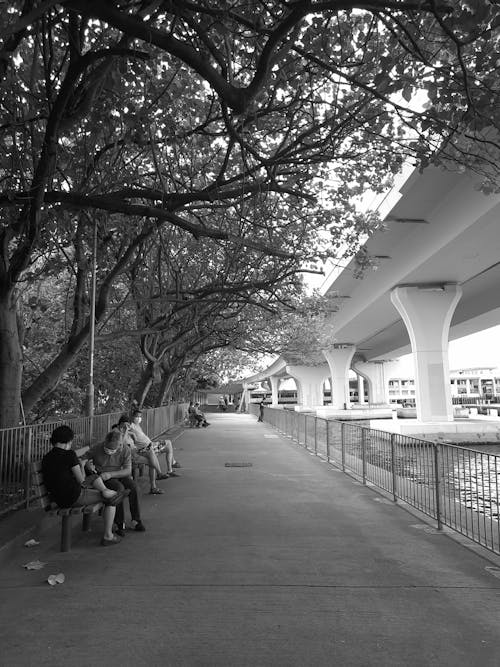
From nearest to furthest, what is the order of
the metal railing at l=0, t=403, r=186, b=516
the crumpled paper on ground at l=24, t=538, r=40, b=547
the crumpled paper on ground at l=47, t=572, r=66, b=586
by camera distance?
the crumpled paper on ground at l=47, t=572, r=66, b=586 → the crumpled paper on ground at l=24, t=538, r=40, b=547 → the metal railing at l=0, t=403, r=186, b=516

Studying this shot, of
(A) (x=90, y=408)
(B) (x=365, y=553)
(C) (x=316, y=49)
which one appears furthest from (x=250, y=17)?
(A) (x=90, y=408)

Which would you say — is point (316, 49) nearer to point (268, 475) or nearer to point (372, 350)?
point (268, 475)

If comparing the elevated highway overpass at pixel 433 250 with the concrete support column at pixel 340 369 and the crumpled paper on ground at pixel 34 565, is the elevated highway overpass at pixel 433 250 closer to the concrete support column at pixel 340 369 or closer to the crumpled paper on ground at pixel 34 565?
the crumpled paper on ground at pixel 34 565

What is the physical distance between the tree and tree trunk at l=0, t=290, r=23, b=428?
0.07 ft

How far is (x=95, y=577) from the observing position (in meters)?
4.88

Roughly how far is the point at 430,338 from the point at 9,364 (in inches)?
789

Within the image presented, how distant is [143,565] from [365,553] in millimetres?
2347

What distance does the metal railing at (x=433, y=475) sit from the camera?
602 centimetres

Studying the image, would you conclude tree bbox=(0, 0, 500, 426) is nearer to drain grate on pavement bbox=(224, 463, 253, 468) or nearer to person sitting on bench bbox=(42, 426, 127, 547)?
person sitting on bench bbox=(42, 426, 127, 547)

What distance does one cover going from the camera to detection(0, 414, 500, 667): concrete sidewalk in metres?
3.45

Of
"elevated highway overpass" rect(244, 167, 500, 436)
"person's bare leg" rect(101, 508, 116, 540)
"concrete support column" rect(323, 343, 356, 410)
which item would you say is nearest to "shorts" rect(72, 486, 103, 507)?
"person's bare leg" rect(101, 508, 116, 540)

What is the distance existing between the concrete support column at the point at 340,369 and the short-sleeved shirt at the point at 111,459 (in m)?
45.5

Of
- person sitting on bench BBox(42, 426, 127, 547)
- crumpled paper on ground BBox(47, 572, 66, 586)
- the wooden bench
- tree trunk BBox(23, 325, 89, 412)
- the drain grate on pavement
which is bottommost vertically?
the drain grate on pavement

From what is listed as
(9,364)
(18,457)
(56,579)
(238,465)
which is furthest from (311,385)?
(56,579)
